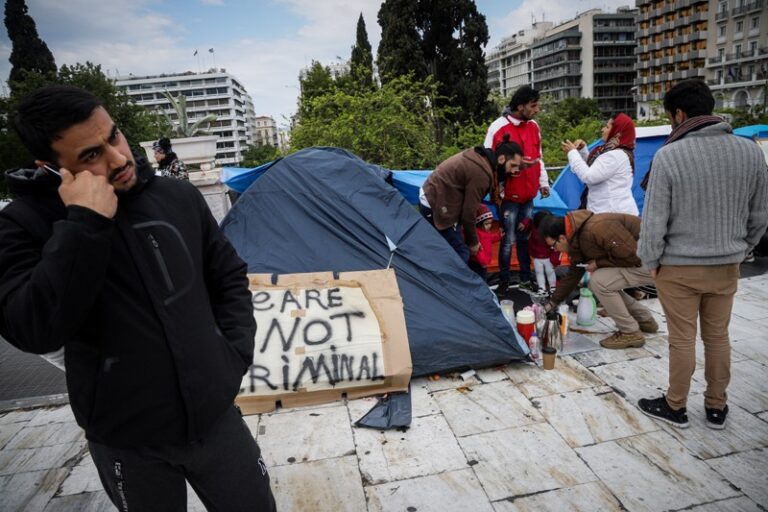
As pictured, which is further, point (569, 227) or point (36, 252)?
point (569, 227)

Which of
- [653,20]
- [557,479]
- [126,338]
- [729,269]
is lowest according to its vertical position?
[557,479]

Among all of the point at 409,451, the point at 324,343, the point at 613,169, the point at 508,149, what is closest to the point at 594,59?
the point at 613,169

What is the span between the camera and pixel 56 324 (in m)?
1.12

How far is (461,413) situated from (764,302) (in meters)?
3.46

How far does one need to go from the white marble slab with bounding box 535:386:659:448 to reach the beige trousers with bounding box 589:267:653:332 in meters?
0.75

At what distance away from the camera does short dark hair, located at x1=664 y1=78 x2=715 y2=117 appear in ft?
8.35

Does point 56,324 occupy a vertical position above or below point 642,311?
above

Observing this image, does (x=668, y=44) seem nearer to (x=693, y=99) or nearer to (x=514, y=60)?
(x=514, y=60)

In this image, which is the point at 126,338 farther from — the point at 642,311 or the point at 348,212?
the point at 642,311

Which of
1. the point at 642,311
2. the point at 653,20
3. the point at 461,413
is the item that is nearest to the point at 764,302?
the point at 642,311

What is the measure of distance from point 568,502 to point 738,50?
57.2m

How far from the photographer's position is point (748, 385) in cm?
313

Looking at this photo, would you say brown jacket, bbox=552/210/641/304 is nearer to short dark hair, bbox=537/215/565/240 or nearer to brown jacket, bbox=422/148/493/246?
short dark hair, bbox=537/215/565/240

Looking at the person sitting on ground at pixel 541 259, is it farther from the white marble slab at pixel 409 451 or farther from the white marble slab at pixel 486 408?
the white marble slab at pixel 409 451
